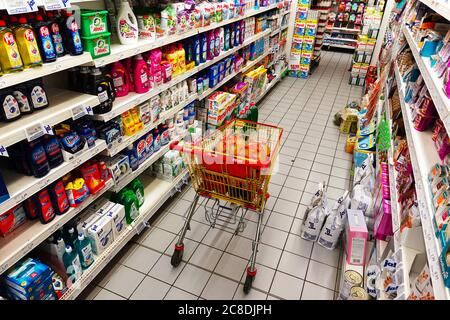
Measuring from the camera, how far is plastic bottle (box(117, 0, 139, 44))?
92.1 inches

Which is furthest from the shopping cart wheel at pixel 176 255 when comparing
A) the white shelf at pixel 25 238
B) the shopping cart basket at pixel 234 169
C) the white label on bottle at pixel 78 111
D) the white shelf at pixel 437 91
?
the white shelf at pixel 437 91

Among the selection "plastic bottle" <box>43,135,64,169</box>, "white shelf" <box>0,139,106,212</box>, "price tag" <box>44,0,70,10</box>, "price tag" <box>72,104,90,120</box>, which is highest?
"price tag" <box>44,0,70,10</box>

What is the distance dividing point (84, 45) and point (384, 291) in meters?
2.40

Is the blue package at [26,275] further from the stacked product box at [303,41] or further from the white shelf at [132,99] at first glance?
the stacked product box at [303,41]

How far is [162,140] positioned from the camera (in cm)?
309

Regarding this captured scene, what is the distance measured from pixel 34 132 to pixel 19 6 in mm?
610

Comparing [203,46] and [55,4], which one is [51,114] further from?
[203,46]

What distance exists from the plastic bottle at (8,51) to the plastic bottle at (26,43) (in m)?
0.03

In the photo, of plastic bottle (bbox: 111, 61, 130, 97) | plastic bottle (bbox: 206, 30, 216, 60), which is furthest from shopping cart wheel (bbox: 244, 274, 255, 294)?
plastic bottle (bbox: 206, 30, 216, 60)

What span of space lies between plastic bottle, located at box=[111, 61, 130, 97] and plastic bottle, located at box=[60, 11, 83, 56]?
0.52 m

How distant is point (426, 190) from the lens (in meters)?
1.57

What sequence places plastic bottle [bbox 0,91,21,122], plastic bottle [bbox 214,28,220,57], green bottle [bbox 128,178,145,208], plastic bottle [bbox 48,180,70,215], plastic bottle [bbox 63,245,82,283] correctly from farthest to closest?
plastic bottle [bbox 214,28,220,57] < green bottle [bbox 128,178,145,208] < plastic bottle [bbox 63,245,82,283] < plastic bottle [bbox 48,180,70,215] < plastic bottle [bbox 0,91,21,122]

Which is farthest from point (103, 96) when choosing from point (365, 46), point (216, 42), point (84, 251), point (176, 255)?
point (365, 46)

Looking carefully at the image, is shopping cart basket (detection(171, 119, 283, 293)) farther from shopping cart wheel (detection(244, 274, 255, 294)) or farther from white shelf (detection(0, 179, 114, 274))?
white shelf (detection(0, 179, 114, 274))
